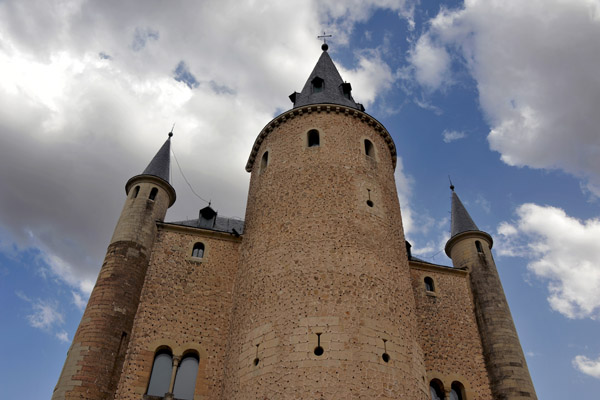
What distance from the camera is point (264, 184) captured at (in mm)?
18672

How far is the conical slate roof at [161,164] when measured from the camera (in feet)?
70.0

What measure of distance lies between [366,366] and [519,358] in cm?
948

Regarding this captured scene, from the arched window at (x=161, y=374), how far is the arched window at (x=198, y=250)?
4.19 m

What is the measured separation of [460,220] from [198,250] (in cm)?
1368

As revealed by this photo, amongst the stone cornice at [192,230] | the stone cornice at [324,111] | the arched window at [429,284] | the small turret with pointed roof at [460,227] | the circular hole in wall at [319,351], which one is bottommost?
the circular hole in wall at [319,351]

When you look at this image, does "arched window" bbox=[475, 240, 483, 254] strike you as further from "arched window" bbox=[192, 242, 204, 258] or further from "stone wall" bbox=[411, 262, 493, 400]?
"arched window" bbox=[192, 242, 204, 258]

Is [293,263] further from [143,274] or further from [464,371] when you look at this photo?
[464,371]

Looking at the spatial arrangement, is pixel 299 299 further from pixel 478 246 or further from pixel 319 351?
pixel 478 246

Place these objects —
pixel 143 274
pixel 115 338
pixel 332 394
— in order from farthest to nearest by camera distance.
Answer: pixel 143 274 < pixel 115 338 < pixel 332 394

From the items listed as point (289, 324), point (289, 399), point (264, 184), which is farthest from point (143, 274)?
point (289, 399)

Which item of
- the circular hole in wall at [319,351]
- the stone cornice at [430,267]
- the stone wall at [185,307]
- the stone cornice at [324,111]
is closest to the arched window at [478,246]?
the stone cornice at [430,267]

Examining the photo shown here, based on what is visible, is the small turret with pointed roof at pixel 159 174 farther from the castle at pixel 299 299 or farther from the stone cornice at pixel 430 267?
the stone cornice at pixel 430 267

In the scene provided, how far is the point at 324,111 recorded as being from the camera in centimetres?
1973

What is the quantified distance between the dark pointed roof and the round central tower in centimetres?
192
